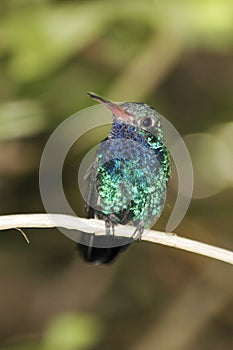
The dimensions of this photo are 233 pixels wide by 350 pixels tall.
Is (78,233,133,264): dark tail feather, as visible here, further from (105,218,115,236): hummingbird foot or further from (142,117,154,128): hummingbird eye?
(142,117,154,128): hummingbird eye

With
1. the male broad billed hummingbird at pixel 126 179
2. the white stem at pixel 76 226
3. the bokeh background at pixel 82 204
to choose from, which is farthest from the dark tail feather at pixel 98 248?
the bokeh background at pixel 82 204

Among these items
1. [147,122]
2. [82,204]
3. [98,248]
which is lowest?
[82,204]

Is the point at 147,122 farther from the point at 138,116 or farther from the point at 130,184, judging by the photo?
the point at 130,184

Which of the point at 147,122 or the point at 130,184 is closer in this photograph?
the point at 130,184

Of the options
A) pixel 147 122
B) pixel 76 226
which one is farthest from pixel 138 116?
pixel 76 226

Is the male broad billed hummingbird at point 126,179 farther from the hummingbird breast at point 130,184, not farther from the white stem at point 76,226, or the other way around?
the white stem at point 76,226

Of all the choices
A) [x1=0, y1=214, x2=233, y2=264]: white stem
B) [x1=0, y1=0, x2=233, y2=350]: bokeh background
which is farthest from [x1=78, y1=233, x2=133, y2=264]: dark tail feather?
[x1=0, y1=0, x2=233, y2=350]: bokeh background

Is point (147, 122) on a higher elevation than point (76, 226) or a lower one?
higher

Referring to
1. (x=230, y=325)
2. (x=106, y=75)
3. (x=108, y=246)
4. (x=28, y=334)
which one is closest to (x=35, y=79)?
(x=106, y=75)
